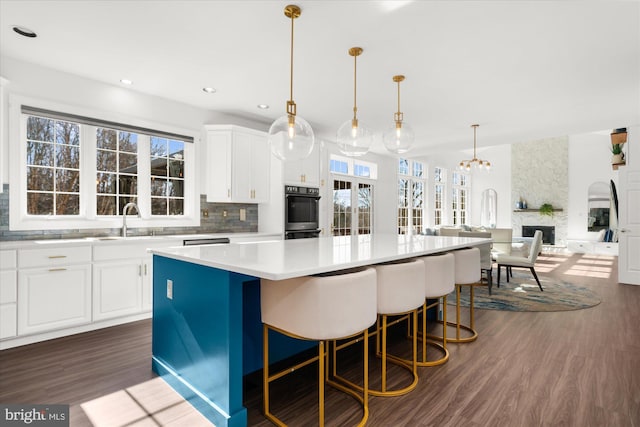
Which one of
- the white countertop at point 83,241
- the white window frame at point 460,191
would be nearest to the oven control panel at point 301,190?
the white countertop at point 83,241

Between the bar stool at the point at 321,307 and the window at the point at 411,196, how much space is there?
281 inches

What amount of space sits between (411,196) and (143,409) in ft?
26.8

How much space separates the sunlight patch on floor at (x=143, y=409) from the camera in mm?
1846

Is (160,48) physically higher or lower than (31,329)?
higher

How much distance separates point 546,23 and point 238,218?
4.17 metres

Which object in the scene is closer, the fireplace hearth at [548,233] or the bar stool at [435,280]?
the bar stool at [435,280]

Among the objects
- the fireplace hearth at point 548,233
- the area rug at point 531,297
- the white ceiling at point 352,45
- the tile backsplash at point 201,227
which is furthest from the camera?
the fireplace hearth at point 548,233

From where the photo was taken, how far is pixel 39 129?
3.47 meters

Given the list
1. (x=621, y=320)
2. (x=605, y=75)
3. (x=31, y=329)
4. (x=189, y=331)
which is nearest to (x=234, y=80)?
(x=189, y=331)

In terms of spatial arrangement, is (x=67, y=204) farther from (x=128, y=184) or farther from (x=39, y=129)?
(x=39, y=129)

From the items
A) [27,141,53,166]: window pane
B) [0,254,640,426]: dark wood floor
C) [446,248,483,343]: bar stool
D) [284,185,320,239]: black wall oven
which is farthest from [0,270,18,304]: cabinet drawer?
A: [446,248,483,343]: bar stool

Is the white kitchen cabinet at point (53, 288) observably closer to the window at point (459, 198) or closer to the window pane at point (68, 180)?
the window pane at point (68, 180)

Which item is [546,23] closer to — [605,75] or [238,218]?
[605,75]

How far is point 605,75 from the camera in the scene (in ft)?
11.8
